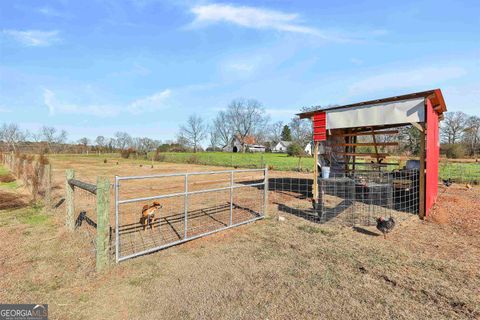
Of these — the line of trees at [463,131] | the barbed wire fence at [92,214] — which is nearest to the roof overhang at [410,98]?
the barbed wire fence at [92,214]

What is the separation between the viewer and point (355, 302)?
9.27ft

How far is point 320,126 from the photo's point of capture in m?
7.78

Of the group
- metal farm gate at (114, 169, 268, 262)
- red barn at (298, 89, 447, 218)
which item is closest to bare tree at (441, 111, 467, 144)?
red barn at (298, 89, 447, 218)

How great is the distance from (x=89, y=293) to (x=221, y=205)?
5046 millimetres

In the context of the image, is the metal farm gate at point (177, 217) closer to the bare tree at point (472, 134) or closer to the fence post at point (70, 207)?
the fence post at point (70, 207)

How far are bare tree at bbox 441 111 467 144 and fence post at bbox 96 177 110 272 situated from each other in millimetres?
56989

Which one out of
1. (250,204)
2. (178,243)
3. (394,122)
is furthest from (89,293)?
(394,122)

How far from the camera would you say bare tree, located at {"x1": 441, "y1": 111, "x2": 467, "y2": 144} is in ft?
147

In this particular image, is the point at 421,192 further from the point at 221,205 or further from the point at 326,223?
the point at 221,205

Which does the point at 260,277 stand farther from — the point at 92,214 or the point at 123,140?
the point at 123,140

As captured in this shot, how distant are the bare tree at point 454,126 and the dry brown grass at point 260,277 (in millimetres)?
52699

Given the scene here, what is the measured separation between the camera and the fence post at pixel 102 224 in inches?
137

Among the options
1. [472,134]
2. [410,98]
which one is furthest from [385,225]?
[472,134]

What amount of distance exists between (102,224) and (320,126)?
649cm
